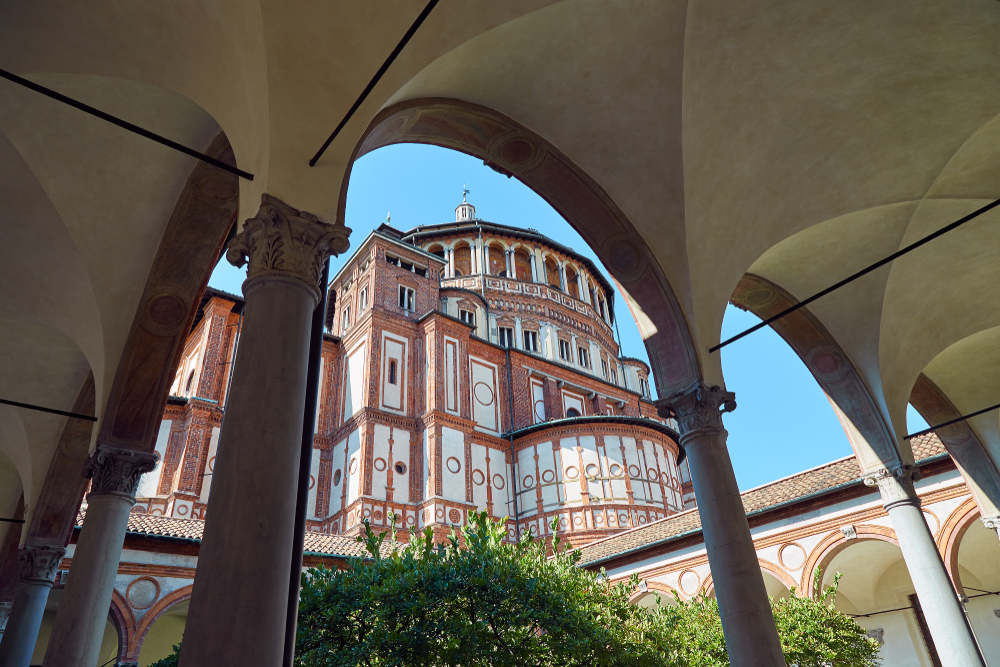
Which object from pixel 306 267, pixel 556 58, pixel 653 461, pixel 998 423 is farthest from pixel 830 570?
pixel 306 267

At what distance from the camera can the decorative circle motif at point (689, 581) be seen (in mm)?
16000

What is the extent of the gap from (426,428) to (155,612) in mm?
11727

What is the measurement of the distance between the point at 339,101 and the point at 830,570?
50.5 ft

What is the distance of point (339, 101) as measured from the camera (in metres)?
5.15

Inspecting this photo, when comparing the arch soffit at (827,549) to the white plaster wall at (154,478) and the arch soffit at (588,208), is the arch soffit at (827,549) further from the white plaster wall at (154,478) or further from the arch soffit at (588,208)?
the white plaster wall at (154,478)

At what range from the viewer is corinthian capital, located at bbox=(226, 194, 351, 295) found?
437cm

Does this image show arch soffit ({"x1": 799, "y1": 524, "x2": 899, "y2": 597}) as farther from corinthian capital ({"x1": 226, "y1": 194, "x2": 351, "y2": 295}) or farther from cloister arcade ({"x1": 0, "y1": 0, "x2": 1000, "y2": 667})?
corinthian capital ({"x1": 226, "y1": 194, "x2": 351, "y2": 295})

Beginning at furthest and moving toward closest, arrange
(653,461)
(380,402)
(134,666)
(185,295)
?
(653,461), (380,402), (134,666), (185,295)

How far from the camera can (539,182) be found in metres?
7.68

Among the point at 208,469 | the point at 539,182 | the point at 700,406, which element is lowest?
the point at 700,406

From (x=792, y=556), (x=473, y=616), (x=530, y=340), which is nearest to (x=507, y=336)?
(x=530, y=340)

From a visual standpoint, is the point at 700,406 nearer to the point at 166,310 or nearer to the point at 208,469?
the point at 166,310

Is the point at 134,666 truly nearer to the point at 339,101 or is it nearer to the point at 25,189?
the point at 25,189

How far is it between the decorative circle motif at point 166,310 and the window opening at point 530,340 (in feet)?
83.8
